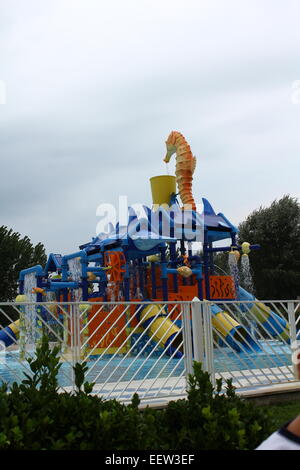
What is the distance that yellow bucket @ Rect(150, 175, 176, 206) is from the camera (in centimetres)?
1496

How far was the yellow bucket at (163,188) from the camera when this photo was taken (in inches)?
589

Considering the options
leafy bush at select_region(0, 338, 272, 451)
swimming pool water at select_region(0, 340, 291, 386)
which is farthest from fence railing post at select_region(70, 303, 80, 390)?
leafy bush at select_region(0, 338, 272, 451)

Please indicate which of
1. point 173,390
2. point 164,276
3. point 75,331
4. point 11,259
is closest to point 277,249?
point 11,259

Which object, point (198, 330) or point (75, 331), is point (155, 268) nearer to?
point (198, 330)

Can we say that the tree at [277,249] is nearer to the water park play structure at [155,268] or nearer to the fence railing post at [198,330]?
the water park play structure at [155,268]

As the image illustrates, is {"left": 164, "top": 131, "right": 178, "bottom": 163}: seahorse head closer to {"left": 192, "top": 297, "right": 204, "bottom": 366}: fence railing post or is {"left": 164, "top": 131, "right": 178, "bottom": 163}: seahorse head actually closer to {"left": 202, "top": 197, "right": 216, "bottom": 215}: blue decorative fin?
{"left": 202, "top": 197, "right": 216, "bottom": 215}: blue decorative fin

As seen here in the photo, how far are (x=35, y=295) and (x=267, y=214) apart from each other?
1944cm

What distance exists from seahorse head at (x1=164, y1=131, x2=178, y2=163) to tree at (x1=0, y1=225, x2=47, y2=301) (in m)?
13.4

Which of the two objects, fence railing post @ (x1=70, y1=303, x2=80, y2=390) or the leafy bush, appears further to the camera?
fence railing post @ (x1=70, y1=303, x2=80, y2=390)

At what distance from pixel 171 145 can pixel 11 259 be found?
14.2 metres

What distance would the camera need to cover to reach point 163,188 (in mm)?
15000

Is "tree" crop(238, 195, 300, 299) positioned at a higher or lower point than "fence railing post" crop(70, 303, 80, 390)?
higher

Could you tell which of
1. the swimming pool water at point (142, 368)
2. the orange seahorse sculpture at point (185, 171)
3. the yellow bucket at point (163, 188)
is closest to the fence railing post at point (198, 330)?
the swimming pool water at point (142, 368)

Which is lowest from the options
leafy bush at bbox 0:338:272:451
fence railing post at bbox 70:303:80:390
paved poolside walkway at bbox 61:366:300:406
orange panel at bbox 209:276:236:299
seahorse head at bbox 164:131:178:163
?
paved poolside walkway at bbox 61:366:300:406
